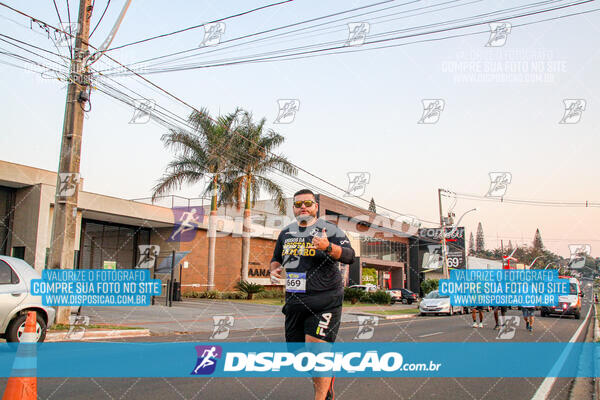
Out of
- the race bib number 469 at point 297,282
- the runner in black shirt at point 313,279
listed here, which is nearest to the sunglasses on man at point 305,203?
the runner in black shirt at point 313,279

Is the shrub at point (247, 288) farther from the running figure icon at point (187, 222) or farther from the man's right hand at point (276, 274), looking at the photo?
the man's right hand at point (276, 274)

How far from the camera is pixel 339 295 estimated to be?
13.5ft

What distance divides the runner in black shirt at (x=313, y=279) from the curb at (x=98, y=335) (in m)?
8.29

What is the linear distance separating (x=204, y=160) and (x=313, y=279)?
81.2 feet

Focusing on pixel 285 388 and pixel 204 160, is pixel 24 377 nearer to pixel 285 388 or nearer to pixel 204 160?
pixel 285 388

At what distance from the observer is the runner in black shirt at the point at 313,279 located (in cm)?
395

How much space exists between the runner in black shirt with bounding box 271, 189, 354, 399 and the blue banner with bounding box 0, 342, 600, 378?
70 cm

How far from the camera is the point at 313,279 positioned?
4.06m

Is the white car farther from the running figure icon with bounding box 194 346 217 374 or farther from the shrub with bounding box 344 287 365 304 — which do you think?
the running figure icon with bounding box 194 346 217 374

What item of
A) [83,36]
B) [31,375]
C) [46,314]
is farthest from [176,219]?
[31,375]

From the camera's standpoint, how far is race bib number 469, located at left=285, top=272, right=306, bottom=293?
158 inches

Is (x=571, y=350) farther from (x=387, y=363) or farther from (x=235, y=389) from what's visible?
(x=235, y=389)

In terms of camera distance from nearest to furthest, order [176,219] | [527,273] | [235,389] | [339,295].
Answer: [339,295]
[235,389]
[527,273]
[176,219]

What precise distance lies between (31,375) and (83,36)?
10.8m
